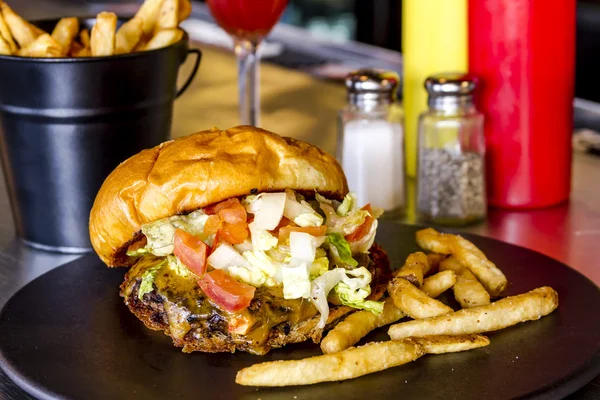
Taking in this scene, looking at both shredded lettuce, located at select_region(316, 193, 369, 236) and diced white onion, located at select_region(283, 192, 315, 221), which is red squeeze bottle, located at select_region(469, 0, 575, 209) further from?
diced white onion, located at select_region(283, 192, 315, 221)

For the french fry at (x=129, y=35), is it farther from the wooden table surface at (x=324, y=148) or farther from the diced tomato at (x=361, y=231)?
the diced tomato at (x=361, y=231)

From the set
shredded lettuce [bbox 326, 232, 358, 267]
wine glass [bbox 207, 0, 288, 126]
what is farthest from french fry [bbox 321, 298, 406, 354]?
wine glass [bbox 207, 0, 288, 126]

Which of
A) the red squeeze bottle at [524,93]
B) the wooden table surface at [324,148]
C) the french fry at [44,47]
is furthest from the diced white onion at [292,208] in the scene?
the red squeeze bottle at [524,93]

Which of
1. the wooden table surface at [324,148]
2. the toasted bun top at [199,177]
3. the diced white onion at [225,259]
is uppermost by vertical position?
the toasted bun top at [199,177]

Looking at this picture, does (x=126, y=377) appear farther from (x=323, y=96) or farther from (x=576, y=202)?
(x=323, y=96)

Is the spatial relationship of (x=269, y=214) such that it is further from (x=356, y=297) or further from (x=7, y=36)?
(x=7, y=36)

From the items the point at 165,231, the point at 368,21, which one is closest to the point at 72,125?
the point at 165,231
